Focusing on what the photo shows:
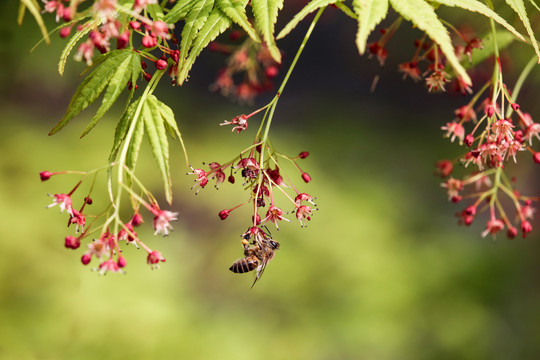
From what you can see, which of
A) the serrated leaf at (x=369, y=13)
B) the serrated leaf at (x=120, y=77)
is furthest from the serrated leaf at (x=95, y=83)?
the serrated leaf at (x=369, y=13)

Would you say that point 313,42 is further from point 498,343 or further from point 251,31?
point 251,31

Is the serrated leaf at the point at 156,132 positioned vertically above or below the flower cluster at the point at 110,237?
above

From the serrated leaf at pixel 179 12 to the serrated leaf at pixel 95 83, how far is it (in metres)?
0.14

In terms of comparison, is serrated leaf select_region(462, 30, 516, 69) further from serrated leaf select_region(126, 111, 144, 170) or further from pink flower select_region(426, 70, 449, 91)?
serrated leaf select_region(126, 111, 144, 170)

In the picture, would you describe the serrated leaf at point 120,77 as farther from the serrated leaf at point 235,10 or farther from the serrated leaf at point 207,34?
the serrated leaf at point 235,10

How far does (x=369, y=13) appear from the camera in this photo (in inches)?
51.4

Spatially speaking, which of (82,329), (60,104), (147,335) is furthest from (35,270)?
(60,104)

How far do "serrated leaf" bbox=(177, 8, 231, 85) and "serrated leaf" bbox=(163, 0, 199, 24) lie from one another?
0.30 feet

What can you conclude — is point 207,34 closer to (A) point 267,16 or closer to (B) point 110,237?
(A) point 267,16

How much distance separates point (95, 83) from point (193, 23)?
0.32 meters

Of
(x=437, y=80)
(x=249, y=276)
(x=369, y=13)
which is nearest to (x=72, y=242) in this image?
(x=369, y=13)

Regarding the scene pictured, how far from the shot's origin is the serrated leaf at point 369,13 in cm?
126

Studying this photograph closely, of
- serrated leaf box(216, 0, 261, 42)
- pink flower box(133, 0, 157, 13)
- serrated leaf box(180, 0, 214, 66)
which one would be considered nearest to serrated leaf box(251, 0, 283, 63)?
serrated leaf box(216, 0, 261, 42)

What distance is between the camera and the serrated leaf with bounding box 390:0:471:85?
1203mm
